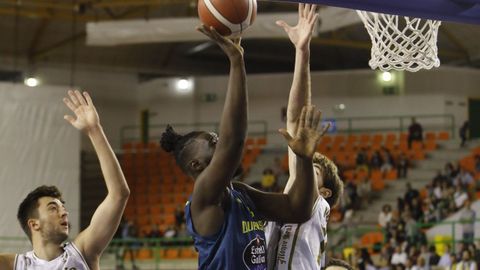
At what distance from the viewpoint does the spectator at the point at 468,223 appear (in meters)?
14.9

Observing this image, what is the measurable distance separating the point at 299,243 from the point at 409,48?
200 centimetres

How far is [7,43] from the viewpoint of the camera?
23.0 metres

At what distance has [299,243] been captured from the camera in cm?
412

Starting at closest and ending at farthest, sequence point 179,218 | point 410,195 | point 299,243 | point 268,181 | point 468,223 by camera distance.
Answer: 1. point 299,243
2. point 468,223
3. point 410,195
4. point 179,218
5. point 268,181

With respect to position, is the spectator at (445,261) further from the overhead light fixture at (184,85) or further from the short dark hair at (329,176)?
the overhead light fixture at (184,85)

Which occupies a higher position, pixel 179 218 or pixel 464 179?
pixel 464 179

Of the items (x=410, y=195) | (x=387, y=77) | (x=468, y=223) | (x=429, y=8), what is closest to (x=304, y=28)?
(x=429, y=8)

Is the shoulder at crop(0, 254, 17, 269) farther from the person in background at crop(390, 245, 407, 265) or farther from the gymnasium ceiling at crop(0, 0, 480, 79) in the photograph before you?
the gymnasium ceiling at crop(0, 0, 480, 79)

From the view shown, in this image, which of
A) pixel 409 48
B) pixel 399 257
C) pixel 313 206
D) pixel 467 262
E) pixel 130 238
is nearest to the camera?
pixel 313 206

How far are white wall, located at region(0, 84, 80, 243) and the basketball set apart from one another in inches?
622

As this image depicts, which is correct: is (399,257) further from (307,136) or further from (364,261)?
(307,136)

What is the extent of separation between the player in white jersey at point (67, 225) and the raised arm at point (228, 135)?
974 millimetres

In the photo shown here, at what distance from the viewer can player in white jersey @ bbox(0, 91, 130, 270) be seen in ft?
13.4

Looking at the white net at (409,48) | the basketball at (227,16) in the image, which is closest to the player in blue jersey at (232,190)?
the basketball at (227,16)
